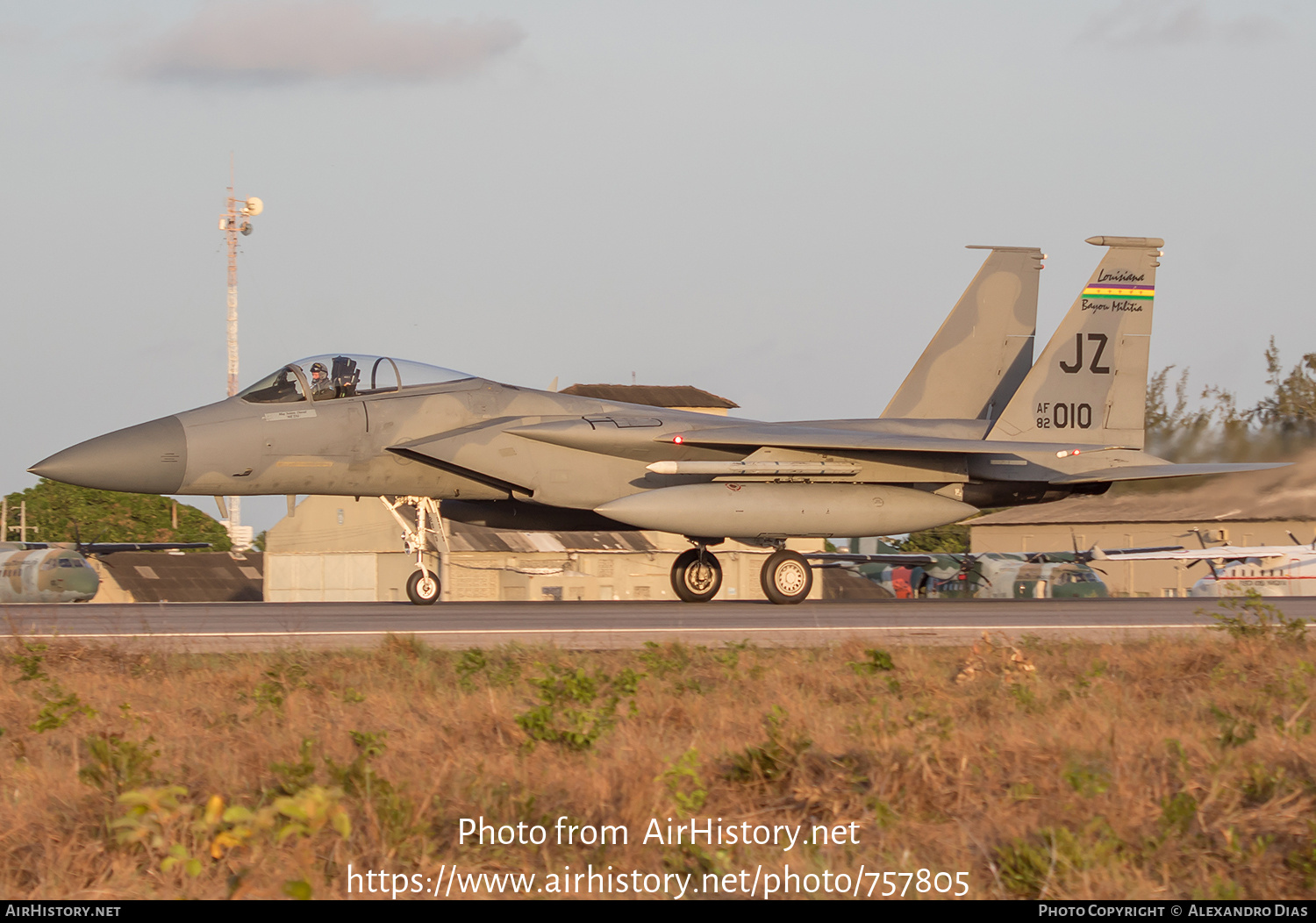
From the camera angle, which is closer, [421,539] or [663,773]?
[663,773]

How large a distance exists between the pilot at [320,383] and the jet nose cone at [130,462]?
5.25ft

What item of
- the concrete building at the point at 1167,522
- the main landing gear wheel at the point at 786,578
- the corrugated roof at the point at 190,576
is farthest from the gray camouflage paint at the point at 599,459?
the corrugated roof at the point at 190,576

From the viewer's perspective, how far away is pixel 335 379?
48.6 feet

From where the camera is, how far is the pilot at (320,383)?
48.2 feet

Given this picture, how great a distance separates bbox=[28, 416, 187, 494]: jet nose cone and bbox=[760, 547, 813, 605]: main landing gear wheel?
24.5 ft

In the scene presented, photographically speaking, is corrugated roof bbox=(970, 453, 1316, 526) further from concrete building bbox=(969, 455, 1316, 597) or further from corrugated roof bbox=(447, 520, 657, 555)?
corrugated roof bbox=(447, 520, 657, 555)

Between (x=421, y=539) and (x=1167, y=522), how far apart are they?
2087 cm

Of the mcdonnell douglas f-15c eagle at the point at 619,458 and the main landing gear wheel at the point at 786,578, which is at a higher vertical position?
the mcdonnell douglas f-15c eagle at the point at 619,458

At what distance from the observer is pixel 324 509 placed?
155 ft

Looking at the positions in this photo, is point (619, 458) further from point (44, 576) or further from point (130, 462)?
point (44, 576)

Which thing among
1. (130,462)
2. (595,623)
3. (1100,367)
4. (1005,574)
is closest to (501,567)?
(1005,574)

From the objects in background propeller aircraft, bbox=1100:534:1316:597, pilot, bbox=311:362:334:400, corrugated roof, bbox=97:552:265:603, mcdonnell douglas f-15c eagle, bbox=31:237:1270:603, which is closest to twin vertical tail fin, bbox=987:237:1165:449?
mcdonnell douglas f-15c eagle, bbox=31:237:1270:603

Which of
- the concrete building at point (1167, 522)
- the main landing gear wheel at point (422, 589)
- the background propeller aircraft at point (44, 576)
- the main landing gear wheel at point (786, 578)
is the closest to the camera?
the main landing gear wheel at point (422, 589)

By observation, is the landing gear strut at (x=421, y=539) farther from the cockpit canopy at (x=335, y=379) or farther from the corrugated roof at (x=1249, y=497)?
the corrugated roof at (x=1249, y=497)
